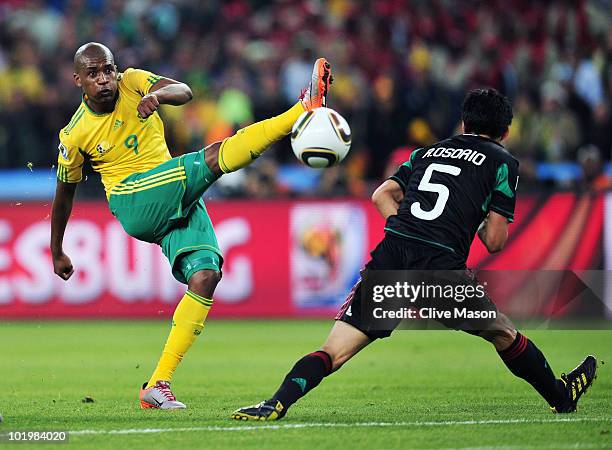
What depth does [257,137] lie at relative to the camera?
798 cm

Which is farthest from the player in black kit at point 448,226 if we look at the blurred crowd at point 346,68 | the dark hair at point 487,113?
the blurred crowd at point 346,68

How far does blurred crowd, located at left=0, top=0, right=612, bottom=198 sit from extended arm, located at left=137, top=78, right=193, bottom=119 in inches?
297

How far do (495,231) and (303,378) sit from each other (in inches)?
55.3

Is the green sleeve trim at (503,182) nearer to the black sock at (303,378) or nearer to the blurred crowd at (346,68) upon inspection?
the black sock at (303,378)

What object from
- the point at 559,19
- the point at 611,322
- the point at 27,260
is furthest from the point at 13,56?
the point at 611,322

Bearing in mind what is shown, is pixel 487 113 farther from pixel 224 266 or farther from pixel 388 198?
pixel 224 266

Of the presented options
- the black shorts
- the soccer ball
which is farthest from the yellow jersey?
the black shorts

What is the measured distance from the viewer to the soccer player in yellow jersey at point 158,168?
8031 millimetres

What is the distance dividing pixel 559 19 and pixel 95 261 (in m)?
9.09

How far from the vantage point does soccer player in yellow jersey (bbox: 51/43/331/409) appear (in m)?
8.03

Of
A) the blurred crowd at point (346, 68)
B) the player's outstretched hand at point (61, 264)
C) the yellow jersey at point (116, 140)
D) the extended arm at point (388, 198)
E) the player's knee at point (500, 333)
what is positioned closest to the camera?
the player's knee at point (500, 333)

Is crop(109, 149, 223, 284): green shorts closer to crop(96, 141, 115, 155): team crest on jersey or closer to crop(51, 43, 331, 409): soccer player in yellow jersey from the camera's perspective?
crop(51, 43, 331, 409): soccer player in yellow jersey

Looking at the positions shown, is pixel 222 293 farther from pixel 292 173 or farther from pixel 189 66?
pixel 189 66

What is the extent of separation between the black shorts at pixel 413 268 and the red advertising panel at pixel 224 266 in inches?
321
